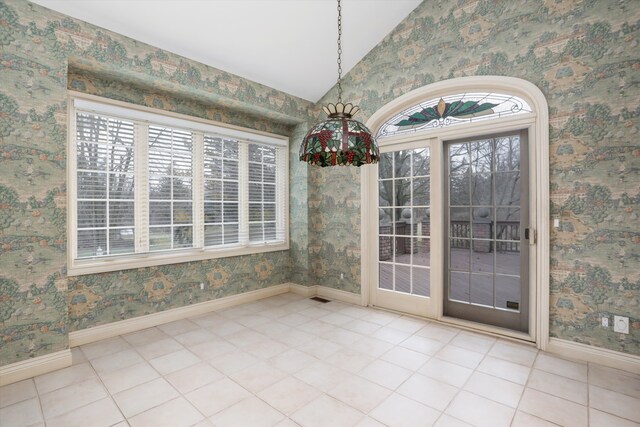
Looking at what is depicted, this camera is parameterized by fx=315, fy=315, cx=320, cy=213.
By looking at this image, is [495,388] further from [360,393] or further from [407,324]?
[407,324]

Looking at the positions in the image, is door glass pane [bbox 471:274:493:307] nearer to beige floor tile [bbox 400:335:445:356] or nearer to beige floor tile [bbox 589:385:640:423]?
beige floor tile [bbox 400:335:445:356]

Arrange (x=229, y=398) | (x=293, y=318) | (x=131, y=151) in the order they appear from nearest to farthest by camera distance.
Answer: (x=229, y=398), (x=131, y=151), (x=293, y=318)

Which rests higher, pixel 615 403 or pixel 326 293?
pixel 326 293

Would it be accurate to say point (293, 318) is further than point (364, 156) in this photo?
Yes

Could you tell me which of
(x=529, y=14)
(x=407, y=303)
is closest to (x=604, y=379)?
(x=407, y=303)

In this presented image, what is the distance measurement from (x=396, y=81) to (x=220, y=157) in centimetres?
264

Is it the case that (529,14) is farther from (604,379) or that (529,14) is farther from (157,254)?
(157,254)

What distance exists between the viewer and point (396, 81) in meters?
4.19

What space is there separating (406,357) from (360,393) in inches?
30.7

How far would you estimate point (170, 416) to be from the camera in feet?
7.04

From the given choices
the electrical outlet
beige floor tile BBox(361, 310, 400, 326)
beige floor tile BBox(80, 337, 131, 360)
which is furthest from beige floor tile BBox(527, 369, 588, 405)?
beige floor tile BBox(80, 337, 131, 360)

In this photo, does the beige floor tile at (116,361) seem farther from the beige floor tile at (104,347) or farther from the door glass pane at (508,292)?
the door glass pane at (508,292)

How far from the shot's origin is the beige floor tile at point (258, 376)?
2533 millimetres

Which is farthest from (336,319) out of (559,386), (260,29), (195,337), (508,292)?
(260,29)
